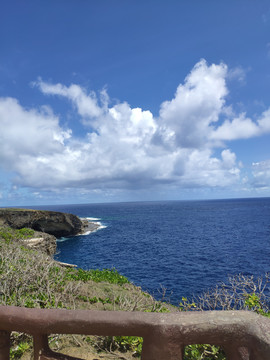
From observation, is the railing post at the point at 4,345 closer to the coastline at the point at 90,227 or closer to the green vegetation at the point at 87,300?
the green vegetation at the point at 87,300

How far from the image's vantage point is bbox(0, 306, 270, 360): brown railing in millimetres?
2461

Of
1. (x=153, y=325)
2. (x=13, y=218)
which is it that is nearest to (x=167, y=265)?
(x=153, y=325)

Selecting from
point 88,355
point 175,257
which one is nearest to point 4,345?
point 88,355

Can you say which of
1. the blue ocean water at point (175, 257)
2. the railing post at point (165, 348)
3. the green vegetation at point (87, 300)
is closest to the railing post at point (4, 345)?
the railing post at point (165, 348)

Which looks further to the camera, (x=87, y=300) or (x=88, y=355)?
(x=87, y=300)

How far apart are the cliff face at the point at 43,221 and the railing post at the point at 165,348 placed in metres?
53.4

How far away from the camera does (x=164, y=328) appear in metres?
2.60

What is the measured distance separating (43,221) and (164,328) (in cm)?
5867

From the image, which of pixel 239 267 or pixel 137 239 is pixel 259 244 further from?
pixel 137 239

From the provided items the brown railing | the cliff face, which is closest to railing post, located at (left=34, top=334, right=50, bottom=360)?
the brown railing

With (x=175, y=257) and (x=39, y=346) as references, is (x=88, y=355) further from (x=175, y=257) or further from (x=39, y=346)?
(x=175, y=257)

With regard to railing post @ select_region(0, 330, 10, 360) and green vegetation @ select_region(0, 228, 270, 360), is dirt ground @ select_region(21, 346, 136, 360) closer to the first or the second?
green vegetation @ select_region(0, 228, 270, 360)

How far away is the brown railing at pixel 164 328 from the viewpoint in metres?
2.46

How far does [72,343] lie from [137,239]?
1910 inches
